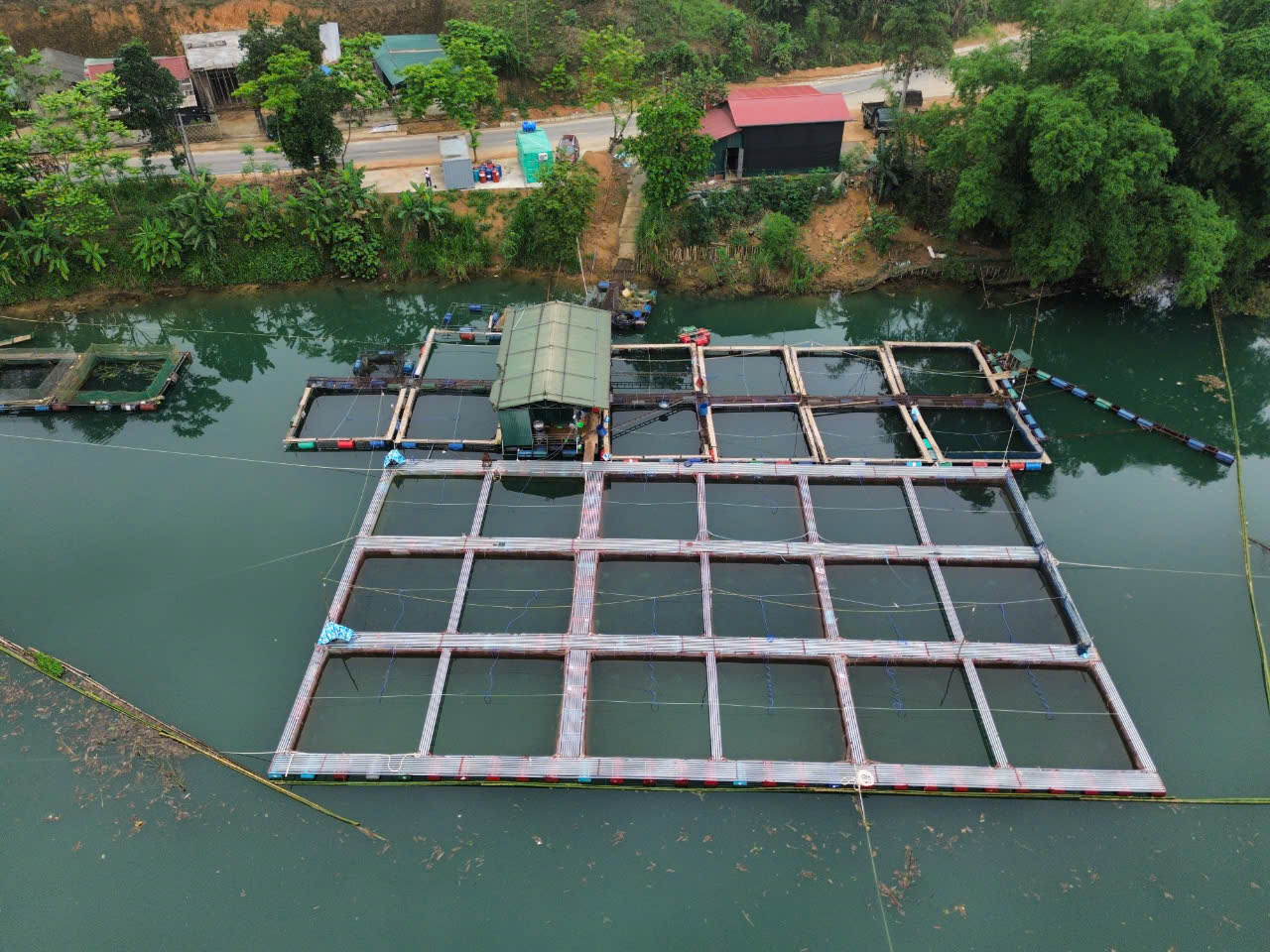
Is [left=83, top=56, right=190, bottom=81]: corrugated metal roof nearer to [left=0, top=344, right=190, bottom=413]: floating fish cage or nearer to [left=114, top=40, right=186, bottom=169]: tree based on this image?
[left=114, top=40, right=186, bottom=169]: tree

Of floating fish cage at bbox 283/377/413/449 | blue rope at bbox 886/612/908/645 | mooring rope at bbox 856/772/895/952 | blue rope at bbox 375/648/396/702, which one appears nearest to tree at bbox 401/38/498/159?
floating fish cage at bbox 283/377/413/449

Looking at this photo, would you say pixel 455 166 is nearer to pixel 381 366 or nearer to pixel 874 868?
pixel 381 366

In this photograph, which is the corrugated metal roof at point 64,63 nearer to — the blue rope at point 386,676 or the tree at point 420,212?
the tree at point 420,212

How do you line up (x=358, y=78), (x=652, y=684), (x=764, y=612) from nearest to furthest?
(x=652, y=684) < (x=764, y=612) < (x=358, y=78)

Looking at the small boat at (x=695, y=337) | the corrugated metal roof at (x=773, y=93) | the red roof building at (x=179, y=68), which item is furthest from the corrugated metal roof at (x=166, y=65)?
the small boat at (x=695, y=337)

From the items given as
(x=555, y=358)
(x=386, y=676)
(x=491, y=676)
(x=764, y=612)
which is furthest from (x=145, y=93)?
(x=764, y=612)
